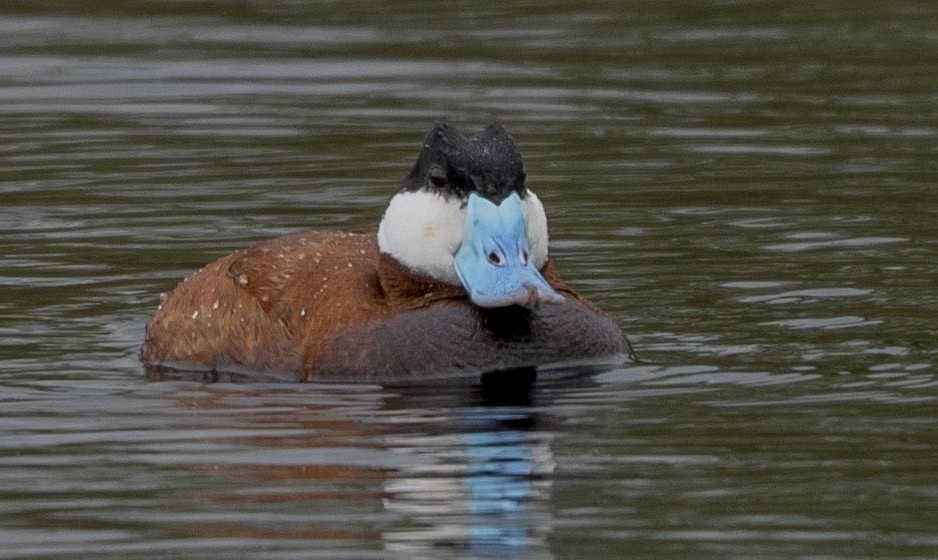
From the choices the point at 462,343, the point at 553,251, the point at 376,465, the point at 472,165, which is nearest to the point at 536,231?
the point at 472,165

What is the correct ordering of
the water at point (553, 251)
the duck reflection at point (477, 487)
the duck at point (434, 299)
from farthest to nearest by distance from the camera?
the duck at point (434, 299), the water at point (553, 251), the duck reflection at point (477, 487)

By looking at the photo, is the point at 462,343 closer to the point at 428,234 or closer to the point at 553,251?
the point at 428,234

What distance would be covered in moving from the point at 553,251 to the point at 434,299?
2611 mm

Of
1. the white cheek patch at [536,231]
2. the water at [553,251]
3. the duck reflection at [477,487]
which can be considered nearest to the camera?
the duck reflection at [477,487]

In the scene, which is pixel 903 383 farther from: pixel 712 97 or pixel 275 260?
pixel 712 97

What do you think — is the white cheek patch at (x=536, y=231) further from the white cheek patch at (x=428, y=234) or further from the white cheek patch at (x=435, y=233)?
the white cheek patch at (x=428, y=234)

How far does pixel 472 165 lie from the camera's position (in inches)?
368

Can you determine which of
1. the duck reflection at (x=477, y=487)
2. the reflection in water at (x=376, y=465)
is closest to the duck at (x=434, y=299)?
the reflection in water at (x=376, y=465)

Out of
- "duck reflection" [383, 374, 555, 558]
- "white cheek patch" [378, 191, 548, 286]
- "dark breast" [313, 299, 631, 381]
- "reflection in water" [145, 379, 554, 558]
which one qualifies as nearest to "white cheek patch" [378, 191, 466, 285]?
"white cheek patch" [378, 191, 548, 286]

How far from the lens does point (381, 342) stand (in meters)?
9.34

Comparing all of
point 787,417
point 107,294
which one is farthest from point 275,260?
point 787,417

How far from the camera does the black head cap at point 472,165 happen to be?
9336mm

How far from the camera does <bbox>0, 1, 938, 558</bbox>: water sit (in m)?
7.34

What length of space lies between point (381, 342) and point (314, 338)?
0.32 metres
